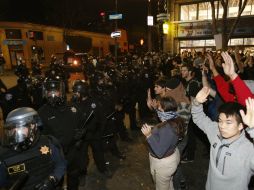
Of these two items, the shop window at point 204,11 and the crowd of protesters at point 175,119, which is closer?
the crowd of protesters at point 175,119

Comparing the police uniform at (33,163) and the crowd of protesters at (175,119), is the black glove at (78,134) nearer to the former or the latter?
the crowd of protesters at (175,119)

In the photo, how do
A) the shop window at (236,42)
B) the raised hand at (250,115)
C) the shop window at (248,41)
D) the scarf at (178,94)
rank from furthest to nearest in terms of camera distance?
the shop window at (236,42) < the shop window at (248,41) < the scarf at (178,94) < the raised hand at (250,115)

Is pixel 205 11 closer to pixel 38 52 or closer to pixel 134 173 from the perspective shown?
pixel 38 52

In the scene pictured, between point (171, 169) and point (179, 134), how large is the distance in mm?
537

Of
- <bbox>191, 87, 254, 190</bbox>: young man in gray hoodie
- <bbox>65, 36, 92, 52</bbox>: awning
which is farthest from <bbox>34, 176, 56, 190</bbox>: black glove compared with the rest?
<bbox>65, 36, 92, 52</bbox>: awning

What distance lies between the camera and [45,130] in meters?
4.29

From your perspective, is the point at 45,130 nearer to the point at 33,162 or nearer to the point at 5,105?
the point at 33,162

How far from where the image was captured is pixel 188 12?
91.1 ft

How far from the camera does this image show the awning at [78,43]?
3747 centimetres

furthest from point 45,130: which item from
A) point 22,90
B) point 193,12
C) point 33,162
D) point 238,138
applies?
point 193,12

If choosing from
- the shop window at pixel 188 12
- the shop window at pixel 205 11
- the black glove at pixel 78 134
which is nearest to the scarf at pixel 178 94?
the black glove at pixel 78 134

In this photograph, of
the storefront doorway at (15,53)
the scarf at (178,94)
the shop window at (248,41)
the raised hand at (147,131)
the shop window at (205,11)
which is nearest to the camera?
the raised hand at (147,131)

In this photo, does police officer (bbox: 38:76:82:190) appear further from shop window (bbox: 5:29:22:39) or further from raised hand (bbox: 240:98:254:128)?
shop window (bbox: 5:29:22:39)

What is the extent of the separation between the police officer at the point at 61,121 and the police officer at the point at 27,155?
0.89 metres
